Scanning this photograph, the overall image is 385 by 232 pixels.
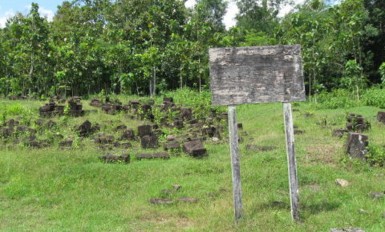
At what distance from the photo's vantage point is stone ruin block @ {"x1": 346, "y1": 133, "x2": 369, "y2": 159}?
1078 cm

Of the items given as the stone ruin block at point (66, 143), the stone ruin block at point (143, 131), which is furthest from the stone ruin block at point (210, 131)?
the stone ruin block at point (66, 143)

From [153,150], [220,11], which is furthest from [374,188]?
[220,11]

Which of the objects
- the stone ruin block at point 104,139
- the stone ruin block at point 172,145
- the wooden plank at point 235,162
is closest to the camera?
the wooden plank at point 235,162

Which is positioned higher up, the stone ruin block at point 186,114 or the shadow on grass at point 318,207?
the stone ruin block at point 186,114

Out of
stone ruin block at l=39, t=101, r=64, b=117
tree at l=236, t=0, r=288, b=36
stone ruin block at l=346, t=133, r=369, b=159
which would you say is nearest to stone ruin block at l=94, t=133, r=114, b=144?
stone ruin block at l=39, t=101, r=64, b=117

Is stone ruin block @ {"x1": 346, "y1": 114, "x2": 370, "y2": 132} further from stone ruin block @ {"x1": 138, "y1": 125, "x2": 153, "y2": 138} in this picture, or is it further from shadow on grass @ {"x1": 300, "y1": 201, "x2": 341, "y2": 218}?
shadow on grass @ {"x1": 300, "y1": 201, "x2": 341, "y2": 218}

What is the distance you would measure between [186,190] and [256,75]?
3.20 meters

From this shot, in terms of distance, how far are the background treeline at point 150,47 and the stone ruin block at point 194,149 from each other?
15015 millimetres

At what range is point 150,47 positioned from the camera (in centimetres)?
3269

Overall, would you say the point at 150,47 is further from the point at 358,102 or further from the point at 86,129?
the point at 86,129

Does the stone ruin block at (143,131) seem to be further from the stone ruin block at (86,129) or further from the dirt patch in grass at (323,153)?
the dirt patch in grass at (323,153)

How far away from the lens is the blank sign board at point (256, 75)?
7.09m

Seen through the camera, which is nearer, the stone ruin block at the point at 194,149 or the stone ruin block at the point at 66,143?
the stone ruin block at the point at 194,149

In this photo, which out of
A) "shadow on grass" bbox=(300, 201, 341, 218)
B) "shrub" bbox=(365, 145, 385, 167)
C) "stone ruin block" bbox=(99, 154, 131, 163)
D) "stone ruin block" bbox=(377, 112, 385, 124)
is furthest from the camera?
"stone ruin block" bbox=(377, 112, 385, 124)
